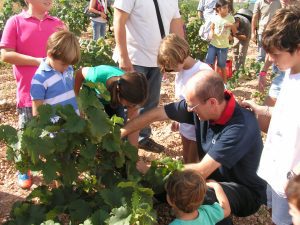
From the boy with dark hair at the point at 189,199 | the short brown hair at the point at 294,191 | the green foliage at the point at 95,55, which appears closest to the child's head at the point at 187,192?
the boy with dark hair at the point at 189,199

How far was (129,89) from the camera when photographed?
2.65m

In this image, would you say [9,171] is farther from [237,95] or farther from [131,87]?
[237,95]

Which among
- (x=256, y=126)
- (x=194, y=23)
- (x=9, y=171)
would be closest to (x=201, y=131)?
(x=256, y=126)

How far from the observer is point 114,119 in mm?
2340

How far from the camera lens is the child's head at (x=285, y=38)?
201cm

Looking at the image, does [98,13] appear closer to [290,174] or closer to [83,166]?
[83,166]

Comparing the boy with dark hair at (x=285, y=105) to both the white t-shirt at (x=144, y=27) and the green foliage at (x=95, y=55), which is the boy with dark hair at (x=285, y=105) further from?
the green foliage at (x=95, y=55)

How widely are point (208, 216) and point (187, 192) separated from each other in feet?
0.92

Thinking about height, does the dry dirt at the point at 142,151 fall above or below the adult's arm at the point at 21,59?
below

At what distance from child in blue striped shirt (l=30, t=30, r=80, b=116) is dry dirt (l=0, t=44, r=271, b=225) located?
0.90 metres

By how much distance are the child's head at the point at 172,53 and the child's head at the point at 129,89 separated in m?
0.33

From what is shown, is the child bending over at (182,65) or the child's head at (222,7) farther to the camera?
the child's head at (222,7)

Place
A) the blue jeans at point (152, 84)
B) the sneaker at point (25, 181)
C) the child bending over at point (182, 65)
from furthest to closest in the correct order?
the blue jeans at point (152, 84) → the sneaker at point (25, 181) → the child bending over at point (182, 65)

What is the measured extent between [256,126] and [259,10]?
16.4ft
